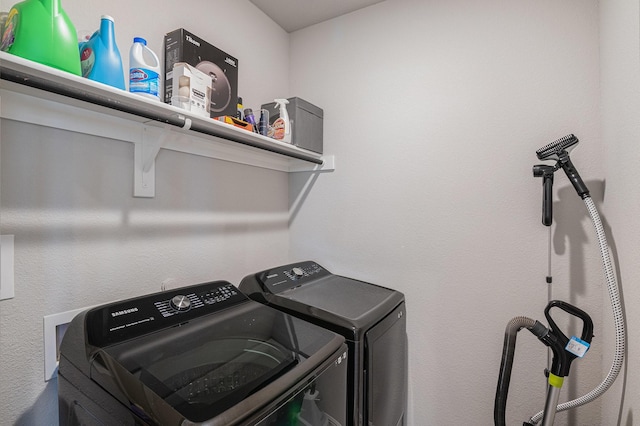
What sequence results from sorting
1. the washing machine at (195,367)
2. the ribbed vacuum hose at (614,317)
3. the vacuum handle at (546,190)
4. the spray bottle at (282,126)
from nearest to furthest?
the washing machine at (195,367) → the ribbed vacuum hose at (614,317) → the vacuum handle at (546,190) → the spray bottle at (282,126)

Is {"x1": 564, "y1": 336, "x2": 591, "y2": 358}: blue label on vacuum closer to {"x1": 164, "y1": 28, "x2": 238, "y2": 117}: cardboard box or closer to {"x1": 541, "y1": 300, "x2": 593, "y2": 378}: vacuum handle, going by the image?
{"x1": 541, "y1": 300, "x2": 593, "y2": 378}: vacuum handle

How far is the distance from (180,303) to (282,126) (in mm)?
1038

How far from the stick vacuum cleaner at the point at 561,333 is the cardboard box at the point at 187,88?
4.69 ft

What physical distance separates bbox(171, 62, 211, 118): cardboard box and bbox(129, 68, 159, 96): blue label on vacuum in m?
0.13

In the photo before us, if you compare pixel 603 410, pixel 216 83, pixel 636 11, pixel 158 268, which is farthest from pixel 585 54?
pixel 158 268

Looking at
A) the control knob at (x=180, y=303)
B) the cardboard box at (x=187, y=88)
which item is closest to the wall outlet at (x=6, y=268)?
the control knob at (x=180, y=303)

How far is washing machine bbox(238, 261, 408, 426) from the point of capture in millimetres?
1108

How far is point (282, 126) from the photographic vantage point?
5.37 ft

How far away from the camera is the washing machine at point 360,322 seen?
1.11 m

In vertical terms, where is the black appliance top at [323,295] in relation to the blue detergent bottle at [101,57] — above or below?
below

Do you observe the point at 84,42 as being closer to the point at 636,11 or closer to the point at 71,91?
the point at 71,91

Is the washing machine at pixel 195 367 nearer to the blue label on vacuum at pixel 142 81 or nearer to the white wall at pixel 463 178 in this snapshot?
the blue label on vacuum at pixel 142 81

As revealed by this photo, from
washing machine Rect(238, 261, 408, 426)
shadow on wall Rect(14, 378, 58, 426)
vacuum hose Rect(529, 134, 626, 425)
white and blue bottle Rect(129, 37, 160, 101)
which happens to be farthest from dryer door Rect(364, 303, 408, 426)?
white and blue bottle Rect(129, 37, 160, 101)

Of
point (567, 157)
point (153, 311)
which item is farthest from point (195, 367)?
point (567, 157)
